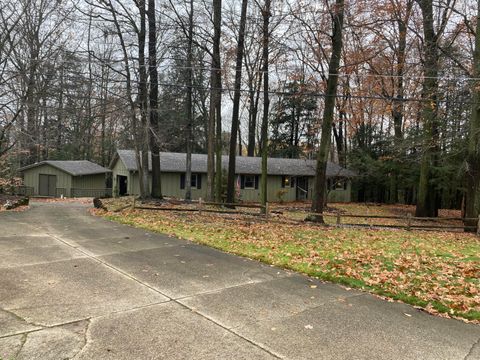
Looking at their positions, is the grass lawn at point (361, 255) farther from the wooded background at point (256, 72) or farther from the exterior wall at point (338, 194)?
the exterior wall at point (338, 194)

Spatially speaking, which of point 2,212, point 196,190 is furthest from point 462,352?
point 196,190

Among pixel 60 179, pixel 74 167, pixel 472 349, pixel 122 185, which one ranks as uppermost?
pixel 74 167

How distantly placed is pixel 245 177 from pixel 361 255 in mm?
22576

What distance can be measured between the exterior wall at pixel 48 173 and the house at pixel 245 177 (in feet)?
12.6

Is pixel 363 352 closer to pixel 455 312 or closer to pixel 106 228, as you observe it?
pixel 455 312

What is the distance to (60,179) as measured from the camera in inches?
1190

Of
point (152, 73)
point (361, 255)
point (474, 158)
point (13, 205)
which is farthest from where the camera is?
Result: point (152, 73)

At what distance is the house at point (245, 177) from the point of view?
27766mm

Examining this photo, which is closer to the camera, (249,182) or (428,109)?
(428,109)

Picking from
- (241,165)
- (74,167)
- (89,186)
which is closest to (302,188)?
(241,165)

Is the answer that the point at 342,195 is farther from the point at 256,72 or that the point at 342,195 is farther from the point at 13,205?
the point at 13,205

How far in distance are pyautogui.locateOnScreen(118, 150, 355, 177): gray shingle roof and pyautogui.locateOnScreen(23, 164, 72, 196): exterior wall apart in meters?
5.63

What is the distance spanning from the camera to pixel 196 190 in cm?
2870

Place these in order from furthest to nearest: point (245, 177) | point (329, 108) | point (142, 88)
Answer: point (245, 177) < point (142, 88) < point (329, 108)
